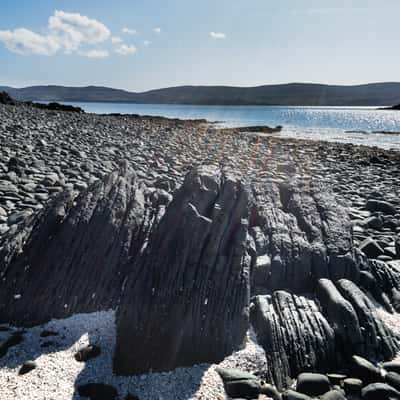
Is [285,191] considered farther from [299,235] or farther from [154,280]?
[154,280]

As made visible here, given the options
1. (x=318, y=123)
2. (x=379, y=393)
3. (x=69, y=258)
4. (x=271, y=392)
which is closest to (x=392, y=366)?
(x=379, y=393)

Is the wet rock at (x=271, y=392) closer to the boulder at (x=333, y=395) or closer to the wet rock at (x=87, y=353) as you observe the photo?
the boulder at (x=333, y=395)

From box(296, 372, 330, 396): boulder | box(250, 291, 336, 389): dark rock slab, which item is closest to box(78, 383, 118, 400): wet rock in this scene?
box(250, 291, 336, 389): dark rock slab

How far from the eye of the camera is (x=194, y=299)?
9.35 feet

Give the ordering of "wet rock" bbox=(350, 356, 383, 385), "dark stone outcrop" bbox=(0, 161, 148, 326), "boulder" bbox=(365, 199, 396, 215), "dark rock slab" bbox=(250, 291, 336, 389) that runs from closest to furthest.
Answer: "wet rock" bbox=(350, 356, 383, 385) < "dark rock slab" bbox=(250, 291, 336, 389) < "dark stone outcrop" bbox=(0, 161, 148, 326) < "boulder" bbox=(365, 199, 396, 215)

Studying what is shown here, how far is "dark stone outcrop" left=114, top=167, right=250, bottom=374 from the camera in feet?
8.72

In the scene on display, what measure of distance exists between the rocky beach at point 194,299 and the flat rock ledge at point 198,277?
0.5 inches

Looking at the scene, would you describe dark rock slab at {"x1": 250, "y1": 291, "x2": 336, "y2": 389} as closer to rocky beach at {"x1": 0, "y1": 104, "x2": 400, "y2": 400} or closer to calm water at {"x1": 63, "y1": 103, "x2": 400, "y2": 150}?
rocky beach at {"x1": 0, "y1": 104, "x2": 400, "y2": 400}

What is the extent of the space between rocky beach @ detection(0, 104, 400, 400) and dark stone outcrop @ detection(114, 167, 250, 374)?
11mm

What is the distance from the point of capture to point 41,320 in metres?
3.02

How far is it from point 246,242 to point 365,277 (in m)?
1.55

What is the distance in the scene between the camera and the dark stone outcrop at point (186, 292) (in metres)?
2.66

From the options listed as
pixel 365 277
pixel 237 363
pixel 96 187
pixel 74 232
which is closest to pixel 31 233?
pixel 74 232

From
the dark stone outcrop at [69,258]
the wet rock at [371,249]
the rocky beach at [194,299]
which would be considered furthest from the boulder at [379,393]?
the wet rock at [371,249]
